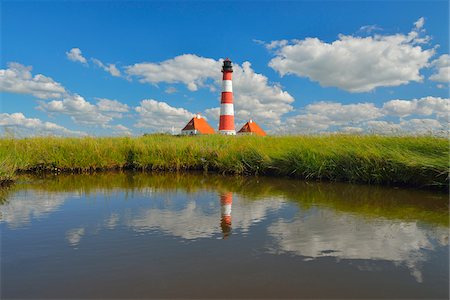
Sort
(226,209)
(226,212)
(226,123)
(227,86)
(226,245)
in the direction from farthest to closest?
(227,86) → (226,123) → (226,209) → (226,212) → (226,245)

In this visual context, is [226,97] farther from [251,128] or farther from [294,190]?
[294,190]

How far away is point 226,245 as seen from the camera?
398 cm

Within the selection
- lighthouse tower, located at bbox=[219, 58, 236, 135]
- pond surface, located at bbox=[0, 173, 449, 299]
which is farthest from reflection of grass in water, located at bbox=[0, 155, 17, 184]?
lighthouse tower, located at bbox=[219, 58, 236, 135]

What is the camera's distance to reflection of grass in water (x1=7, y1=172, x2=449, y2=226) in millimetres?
5600

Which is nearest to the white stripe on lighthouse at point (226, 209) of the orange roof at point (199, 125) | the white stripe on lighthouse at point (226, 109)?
the white stripe on lighthouse at point (226, 109)

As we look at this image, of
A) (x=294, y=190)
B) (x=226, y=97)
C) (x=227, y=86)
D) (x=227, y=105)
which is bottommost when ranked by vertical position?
(x=294, y=190)

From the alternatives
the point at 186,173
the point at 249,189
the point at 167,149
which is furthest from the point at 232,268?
the point at 167,149

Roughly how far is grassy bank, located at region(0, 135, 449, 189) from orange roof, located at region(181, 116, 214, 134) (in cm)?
2467

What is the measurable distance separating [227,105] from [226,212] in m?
25.1

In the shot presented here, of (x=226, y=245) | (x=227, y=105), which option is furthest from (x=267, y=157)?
(x=227, y=105)

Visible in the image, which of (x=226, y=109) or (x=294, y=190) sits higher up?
(x=226, y=109)

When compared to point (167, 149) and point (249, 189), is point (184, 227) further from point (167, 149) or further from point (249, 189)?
point (167, 149)

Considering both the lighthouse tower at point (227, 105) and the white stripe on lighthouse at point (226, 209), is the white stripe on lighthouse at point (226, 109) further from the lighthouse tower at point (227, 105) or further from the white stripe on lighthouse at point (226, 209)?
the white stripe on lighthouse at point (226, 209)

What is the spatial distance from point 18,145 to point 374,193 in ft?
37.9
